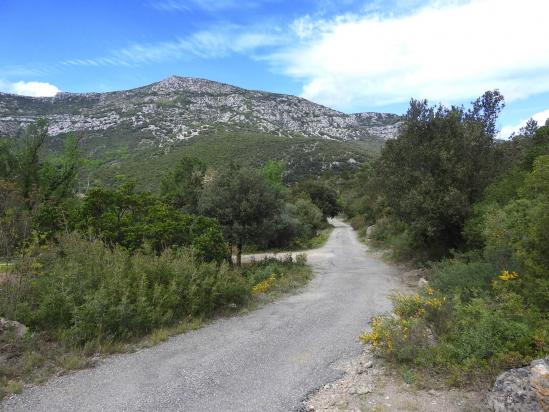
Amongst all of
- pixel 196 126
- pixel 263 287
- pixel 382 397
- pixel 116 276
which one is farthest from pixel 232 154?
pixel 382 397

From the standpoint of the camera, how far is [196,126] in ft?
459

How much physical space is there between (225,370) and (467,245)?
14.0 m

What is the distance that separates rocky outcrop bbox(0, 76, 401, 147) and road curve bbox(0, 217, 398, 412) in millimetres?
112768

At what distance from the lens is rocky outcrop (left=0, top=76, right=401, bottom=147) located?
436 feet

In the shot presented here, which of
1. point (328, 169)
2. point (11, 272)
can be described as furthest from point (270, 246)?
point (328, 169)

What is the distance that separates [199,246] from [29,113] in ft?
583

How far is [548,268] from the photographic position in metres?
5.39

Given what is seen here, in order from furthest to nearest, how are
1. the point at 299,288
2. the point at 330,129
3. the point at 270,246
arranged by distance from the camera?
1. the point at 330,129
2. the point at 270,246
3. the point at 299,288

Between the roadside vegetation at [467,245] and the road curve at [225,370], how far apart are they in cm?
111

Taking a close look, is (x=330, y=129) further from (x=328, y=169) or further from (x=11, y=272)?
(x=11, y=272)

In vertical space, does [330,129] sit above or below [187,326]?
above

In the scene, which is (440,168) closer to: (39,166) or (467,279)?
(467,279)

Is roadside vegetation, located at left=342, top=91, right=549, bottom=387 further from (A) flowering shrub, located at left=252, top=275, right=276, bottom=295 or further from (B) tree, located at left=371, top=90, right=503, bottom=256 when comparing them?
(A) flowering shrub, located at left=252, top=275, right=276, bottom=295

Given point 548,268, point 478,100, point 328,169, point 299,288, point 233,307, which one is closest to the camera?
point 548,268
